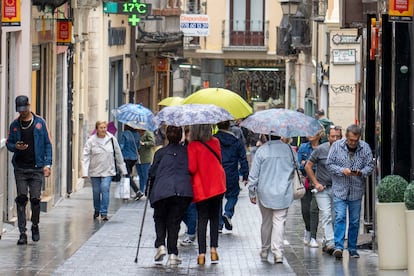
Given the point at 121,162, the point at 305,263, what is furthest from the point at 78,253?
the point at 121,162

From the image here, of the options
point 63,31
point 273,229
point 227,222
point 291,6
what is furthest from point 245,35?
point 273,229

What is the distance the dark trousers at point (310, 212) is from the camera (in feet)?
55.6

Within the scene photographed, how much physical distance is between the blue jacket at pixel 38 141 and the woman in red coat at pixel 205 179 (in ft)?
8.09

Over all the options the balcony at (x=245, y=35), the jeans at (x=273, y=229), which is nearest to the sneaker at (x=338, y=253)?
the jeans at (x=273, y=229)

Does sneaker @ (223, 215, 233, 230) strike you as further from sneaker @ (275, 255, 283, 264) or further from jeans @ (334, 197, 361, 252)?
sneaker @ (275, 255, 283, 264)

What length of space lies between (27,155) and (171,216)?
270 centimetres

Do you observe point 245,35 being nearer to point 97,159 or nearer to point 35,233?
point 97,159

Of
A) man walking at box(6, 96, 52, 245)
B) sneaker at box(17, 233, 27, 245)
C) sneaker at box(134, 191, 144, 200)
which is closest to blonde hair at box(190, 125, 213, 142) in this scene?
man walking at box(6, 96, 52, 245)

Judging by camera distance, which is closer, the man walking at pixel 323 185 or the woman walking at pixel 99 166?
the man walking at pixel 323 185

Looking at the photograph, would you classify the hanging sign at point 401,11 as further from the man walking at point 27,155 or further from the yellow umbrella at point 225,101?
the man walking at point 27,155

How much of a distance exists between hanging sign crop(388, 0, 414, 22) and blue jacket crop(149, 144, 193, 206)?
A: 2.80 meters

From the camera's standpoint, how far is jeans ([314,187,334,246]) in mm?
16109

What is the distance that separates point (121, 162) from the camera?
68.8 feet

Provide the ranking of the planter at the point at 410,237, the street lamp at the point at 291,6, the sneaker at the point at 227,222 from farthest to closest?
the street lamp at the point at 291,6 < the sneaker at the point at 227,222 < the planter at the point at 410,237
